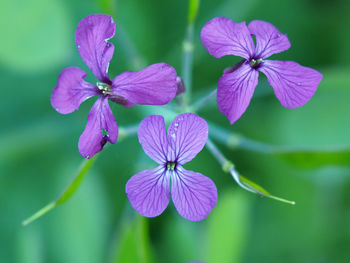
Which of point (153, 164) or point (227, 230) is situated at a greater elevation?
point (153, 164)

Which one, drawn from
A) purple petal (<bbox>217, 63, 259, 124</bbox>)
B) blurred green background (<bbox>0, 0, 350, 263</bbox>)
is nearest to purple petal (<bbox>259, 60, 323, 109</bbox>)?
purple petal (<bbox>217, 63, 259, 124</bbox>)

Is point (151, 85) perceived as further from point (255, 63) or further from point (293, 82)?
point (293, 82)

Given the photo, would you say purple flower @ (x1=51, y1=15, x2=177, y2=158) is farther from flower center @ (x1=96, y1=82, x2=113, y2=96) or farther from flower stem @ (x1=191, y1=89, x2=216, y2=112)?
flower stem @ (x1=191, y1=89, x2=216, y2=112)

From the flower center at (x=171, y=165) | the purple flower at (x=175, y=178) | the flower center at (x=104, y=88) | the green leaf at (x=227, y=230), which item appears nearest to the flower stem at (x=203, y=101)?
the purple flower at (x=175, y=178)

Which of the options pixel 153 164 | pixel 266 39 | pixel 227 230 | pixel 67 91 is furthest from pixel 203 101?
pixel 227 230

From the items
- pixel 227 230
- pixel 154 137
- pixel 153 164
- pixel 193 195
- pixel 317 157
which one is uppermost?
pixel 154 137

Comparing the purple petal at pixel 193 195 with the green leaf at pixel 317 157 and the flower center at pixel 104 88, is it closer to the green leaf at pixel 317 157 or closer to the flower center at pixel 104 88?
the flower center at pixel 104 88

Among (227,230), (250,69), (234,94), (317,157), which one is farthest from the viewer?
(227,230)

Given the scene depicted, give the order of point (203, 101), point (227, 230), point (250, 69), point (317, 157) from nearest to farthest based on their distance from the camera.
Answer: point (250, 69) → point (203, 101) → point (317, 157) → point (227, 230)
